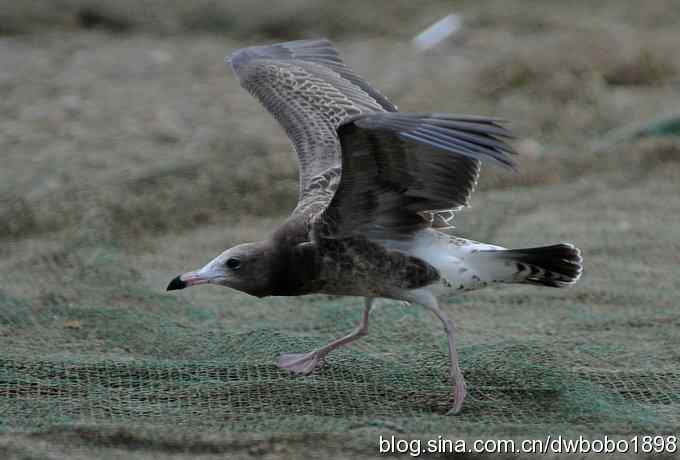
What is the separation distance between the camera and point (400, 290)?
4.71m

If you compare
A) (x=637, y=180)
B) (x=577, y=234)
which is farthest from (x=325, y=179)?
(x=637, y=180)

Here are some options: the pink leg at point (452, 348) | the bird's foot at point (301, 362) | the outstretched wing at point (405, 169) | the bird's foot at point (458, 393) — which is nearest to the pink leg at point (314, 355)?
the bird's foot at point (301, 362)

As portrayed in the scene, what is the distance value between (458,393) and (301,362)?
74cm

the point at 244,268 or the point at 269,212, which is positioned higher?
the point at 244,268

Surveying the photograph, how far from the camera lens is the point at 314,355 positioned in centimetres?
483

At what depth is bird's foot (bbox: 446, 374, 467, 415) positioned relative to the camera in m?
4.29

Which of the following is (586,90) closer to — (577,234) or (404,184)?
(577,234)

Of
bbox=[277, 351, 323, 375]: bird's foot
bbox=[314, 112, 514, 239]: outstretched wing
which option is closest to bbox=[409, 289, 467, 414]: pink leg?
bbox=[314, 112, 514, 239]: outstretched wing

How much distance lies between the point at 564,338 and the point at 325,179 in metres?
1.36

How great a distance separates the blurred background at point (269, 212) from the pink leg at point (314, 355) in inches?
2.8

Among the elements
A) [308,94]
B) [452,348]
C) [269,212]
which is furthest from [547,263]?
[269,212]

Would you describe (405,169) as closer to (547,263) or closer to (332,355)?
(547,263)

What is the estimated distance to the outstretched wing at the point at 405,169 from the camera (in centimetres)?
404

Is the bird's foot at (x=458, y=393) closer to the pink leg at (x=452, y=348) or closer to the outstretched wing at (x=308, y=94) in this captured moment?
the pink leg at (x=452, y=348)
